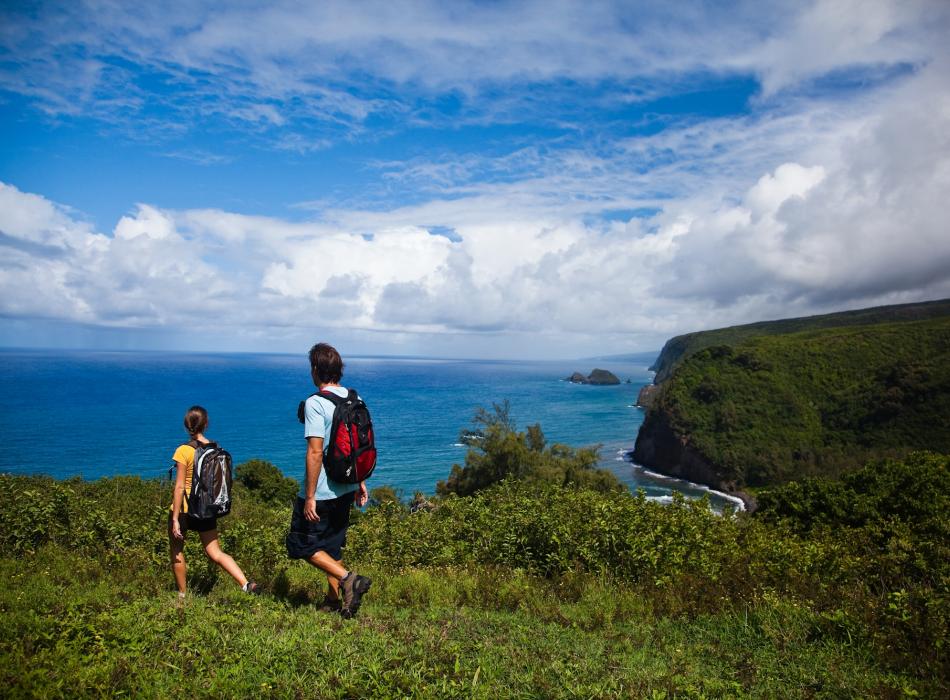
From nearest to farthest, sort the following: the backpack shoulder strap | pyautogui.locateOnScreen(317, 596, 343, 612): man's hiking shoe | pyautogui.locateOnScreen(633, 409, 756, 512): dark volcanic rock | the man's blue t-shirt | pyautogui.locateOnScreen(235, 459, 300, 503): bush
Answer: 1. the man's blue t-shirt
2. the backpack shoulder strap
3. pyautogui.locateOnScreen(317, 596, 343, 612): man's hiking shoe
4. pyautogui.locateOnScreen(235, 459, 300, 503): bush
5. pyautogui.locateOnScreen(633, 409, 756, 512): dark volcanic rock

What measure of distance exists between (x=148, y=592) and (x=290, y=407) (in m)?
106

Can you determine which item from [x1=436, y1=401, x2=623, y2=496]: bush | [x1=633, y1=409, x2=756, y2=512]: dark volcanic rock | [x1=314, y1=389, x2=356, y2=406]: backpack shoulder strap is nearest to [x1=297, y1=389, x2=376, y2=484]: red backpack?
[x1=314, y1=389, x2=356, y2=406]: backpack shoulder strap

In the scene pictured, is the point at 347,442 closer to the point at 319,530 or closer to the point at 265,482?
the point at 319,530

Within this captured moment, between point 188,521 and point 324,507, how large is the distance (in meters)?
1.46

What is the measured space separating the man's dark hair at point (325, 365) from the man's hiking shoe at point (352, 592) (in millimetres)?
1676

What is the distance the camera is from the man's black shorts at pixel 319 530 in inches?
180

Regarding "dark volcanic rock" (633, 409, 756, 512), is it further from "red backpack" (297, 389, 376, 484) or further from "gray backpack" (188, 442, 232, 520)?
"gray backpack" (188, 442, 232, 520)

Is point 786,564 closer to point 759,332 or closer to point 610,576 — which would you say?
point 610,576

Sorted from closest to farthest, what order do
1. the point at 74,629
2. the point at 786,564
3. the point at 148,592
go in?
the point at 74,629
the point at 148,592
the point at 786,564

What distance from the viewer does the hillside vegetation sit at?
3.24m

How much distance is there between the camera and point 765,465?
2591 inches

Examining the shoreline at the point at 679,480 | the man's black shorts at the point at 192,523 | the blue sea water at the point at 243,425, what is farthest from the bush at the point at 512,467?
the man's black shorts at the point at 192,523

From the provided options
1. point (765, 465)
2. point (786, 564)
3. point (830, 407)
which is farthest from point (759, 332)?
point (786, 564)

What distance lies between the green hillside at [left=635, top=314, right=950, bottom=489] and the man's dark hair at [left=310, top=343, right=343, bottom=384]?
2651 inches
